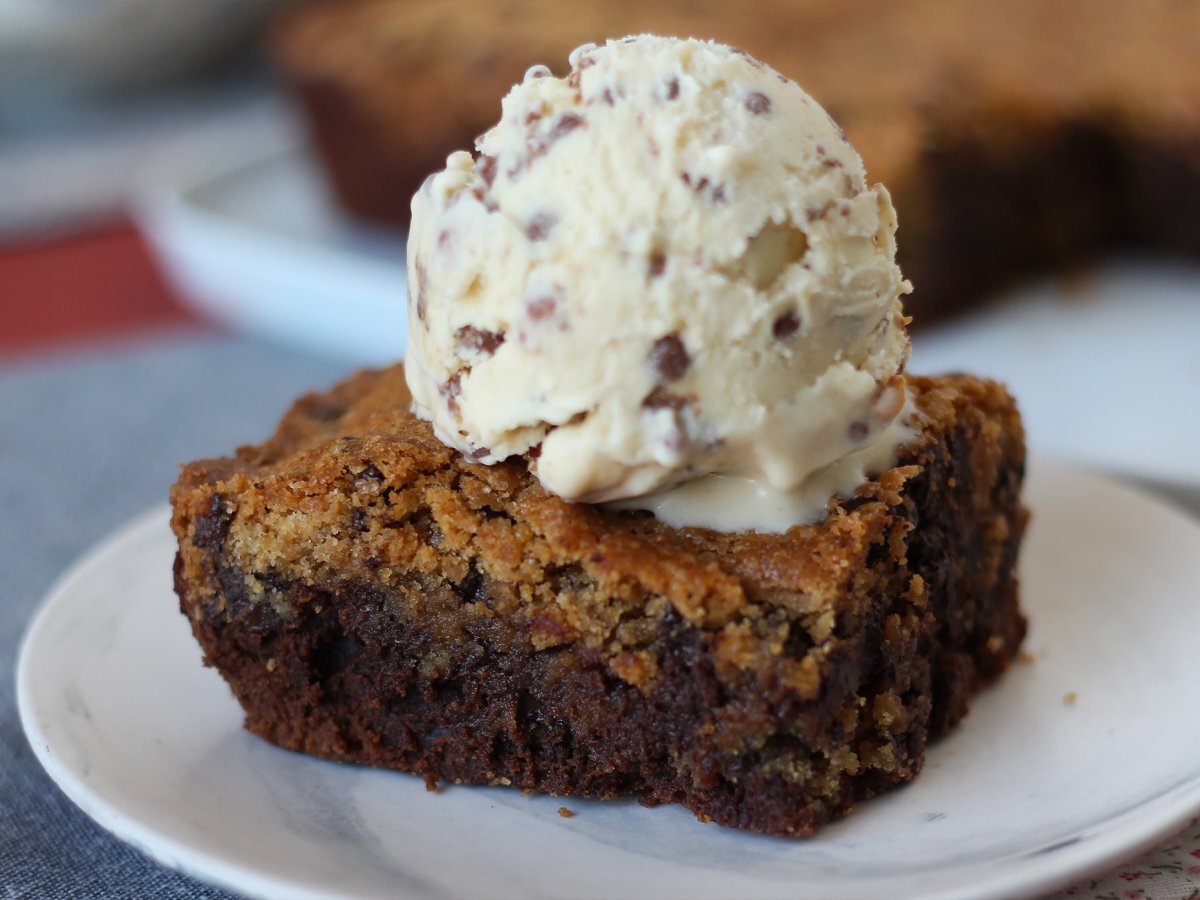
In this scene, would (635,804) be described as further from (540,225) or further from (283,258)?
(283,258)

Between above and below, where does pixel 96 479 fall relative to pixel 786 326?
below

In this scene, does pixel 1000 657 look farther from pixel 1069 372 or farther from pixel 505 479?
pixel 1069 372

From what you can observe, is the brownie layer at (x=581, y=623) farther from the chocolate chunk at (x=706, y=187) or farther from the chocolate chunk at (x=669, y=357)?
the chocolate chunk at (x=706, y=187)

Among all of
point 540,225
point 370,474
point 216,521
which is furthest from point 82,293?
point 540,225

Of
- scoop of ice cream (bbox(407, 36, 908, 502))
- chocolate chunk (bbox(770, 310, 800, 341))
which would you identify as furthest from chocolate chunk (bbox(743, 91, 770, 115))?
chocolate chunk (bbox(770, 310, 800, 341))

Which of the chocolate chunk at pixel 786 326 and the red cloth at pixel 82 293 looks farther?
the red cloth at pixel 82 293

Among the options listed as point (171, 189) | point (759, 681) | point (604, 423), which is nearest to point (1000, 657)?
point (759, 681)

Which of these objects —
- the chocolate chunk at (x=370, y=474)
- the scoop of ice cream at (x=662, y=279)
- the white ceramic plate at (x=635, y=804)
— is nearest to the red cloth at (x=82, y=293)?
the white ceramic plate at (x=635, y=804)
